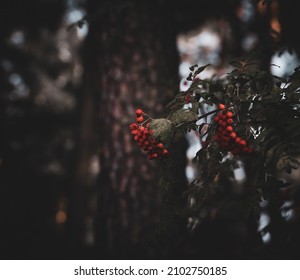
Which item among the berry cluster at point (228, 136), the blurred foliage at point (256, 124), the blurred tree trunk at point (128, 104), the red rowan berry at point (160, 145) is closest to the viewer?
the blurred foliage at point (256, 124)

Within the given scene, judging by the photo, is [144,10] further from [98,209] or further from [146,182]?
[98,209]

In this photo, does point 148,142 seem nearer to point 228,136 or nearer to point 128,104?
point 228,136

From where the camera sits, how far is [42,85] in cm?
1455

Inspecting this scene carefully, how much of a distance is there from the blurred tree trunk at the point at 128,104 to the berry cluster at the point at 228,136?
152 centimetres

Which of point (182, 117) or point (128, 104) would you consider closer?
point (182, 117)

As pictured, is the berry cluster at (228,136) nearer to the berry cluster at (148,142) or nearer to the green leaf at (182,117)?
the green leaf at (182,117)

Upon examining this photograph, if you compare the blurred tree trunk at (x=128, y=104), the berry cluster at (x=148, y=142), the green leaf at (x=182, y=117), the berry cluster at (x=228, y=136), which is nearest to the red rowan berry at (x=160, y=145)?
the berry cluster at (x=148, y=142)

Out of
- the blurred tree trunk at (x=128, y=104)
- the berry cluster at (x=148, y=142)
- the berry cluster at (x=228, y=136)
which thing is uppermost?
the blurred tree trunk at (x=128, y=104)

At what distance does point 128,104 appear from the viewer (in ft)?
10.6

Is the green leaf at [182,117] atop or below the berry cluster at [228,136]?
atop

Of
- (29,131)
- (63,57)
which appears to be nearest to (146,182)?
(29,131)

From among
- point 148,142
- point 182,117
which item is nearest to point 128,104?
point 148,142

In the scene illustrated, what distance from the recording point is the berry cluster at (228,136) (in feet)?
4.66

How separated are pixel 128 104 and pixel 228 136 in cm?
→ 192
